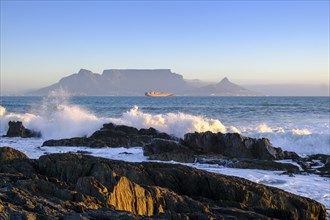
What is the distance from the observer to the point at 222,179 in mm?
7871

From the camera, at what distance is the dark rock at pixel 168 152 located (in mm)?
15508

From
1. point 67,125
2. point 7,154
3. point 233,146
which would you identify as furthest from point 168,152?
point 67,125

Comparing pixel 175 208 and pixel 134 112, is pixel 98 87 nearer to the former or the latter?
pixel 134 112

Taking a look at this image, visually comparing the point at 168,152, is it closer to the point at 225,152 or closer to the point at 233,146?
the point at 225,152

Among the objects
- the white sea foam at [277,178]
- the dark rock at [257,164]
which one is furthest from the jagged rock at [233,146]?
the white sea foam at [277,178]

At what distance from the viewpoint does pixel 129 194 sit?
6.36m

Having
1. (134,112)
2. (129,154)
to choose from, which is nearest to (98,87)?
(134,112)

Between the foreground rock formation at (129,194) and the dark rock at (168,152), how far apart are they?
7.05m

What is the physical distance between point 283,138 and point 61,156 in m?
17.6

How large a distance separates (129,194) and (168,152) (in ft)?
31.1

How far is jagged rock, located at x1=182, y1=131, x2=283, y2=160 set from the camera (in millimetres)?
16953

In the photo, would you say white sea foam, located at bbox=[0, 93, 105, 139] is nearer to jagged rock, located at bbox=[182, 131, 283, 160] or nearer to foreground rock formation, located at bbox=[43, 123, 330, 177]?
foreground rock formation, located at bbox=[43, 123, 330, 177]

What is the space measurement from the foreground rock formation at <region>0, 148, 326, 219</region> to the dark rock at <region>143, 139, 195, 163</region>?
277 inches

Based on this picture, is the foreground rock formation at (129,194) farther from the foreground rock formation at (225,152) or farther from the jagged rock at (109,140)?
the jagged rock at (109,140)
